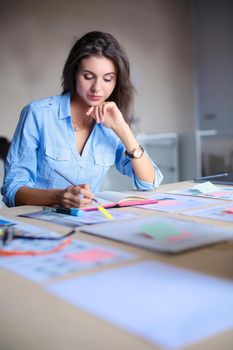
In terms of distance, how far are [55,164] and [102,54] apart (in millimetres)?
442

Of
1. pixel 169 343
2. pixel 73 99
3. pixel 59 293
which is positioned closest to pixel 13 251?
pixel 59 293

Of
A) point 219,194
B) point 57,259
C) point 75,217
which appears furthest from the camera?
point 219,194

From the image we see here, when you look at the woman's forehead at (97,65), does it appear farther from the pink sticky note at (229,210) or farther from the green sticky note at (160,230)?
the green sticky note at (160,230)

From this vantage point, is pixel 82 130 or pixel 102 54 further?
pixel 82 130

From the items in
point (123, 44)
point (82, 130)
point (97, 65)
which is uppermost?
point (123, 44)

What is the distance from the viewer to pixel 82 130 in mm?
1845

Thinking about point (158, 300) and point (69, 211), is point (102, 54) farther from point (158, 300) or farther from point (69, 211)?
point (158, 300)

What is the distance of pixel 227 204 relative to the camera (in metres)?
1.30

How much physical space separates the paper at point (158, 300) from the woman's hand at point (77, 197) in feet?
1.66

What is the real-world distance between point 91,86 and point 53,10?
2236mm

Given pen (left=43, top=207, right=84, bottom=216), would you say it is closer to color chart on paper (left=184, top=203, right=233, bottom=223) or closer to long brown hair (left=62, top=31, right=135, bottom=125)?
color chart on paper (left=184, top=203, right=233, bottom=223)

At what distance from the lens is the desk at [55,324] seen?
499 millimetres

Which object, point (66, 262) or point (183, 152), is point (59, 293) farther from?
point (183, 152)

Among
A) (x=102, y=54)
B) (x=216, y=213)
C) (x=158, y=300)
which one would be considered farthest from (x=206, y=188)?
(x=158, y=300)
